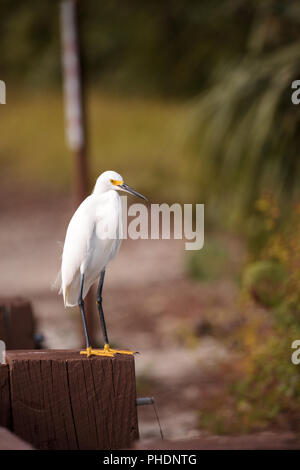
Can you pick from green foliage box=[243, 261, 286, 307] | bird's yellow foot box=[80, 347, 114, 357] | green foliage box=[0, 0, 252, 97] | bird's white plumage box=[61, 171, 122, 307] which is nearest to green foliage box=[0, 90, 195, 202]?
green foliage box=[0, 0, 252, 97]

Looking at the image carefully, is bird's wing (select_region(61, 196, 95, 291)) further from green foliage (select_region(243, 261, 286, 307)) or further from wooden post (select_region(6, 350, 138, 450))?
green foliage (select_region(243, 261, 286, 307))

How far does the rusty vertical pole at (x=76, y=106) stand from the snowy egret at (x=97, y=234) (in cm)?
324

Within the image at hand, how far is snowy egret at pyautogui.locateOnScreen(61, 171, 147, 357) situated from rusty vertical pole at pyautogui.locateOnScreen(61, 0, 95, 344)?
3.24 m

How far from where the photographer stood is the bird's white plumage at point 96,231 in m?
1.89

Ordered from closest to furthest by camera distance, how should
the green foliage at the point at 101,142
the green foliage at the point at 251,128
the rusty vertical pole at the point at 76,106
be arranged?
the green foliage at the point at 251,128 → the rusty vertical pole at the point at 76,106 → the green foliage at the point at 101,142

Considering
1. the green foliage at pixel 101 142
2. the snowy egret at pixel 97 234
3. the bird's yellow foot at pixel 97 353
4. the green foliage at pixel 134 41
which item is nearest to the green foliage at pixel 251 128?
the green foliage at pixel 134 41

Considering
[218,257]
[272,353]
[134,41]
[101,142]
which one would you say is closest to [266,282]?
[272,353]

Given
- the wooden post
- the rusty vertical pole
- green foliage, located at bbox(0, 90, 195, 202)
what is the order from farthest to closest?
green foliage, located at bbox(0, 90, 195, 202), the rusty vertical pole, the wooden post

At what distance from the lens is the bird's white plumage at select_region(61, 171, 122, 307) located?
1887 millimetres

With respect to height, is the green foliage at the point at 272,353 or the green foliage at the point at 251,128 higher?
the green foliage at the point at 251,128

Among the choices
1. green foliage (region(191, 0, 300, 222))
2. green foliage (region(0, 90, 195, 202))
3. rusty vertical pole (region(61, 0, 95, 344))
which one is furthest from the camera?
green foliage (region(0, 90, 195, 202))

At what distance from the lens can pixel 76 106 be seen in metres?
5.48

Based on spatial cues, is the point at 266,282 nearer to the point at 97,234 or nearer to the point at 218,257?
the point at 97,234

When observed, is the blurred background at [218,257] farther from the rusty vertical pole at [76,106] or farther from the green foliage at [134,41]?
the rusty vertical pole at [76,106]
